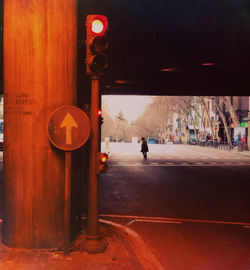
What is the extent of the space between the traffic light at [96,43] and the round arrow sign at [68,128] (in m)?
0.75

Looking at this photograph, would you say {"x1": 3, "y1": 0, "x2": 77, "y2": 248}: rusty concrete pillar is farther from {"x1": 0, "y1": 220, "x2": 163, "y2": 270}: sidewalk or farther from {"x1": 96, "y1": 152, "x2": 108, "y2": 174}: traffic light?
{"x1": 96, "y1": 152, "x2": 108, "y2": 174}: traffic light

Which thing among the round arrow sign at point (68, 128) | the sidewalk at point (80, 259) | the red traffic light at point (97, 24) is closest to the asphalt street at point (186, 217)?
the sidewalk at point (80, 259)

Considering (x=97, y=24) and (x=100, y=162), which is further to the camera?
(x=100, y=162)

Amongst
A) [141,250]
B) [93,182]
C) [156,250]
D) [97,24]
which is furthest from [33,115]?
[156,250]

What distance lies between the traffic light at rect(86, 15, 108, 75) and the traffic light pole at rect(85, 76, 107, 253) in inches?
6.9

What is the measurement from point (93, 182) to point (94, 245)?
101 cm

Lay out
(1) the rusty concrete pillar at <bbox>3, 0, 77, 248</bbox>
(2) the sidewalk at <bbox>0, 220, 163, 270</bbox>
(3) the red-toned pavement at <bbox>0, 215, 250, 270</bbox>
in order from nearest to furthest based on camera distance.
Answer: (2) the sidewalk at <bbox>0, 220, 163, 270</bbox> < (3) the red-toned pavement at <bbox>0, 215, 250, 270</bbox> < (1) the rusty concrete pillar at <bbox>3, 0, 77, 248</bbox>

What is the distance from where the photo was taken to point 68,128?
4.66 metres

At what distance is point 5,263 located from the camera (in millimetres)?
4367

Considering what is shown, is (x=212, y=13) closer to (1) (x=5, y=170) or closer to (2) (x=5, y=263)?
(1) (x=5, y=170)

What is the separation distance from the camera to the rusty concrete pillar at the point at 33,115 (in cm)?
487

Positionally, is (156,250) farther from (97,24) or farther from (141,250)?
(97,24)

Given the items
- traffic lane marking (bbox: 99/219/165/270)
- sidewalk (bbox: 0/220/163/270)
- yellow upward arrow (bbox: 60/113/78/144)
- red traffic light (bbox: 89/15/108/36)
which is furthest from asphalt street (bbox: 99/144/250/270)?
red traffic light (bbox: 89/15/108/36)

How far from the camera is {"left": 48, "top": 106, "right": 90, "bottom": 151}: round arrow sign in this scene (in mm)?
4645
